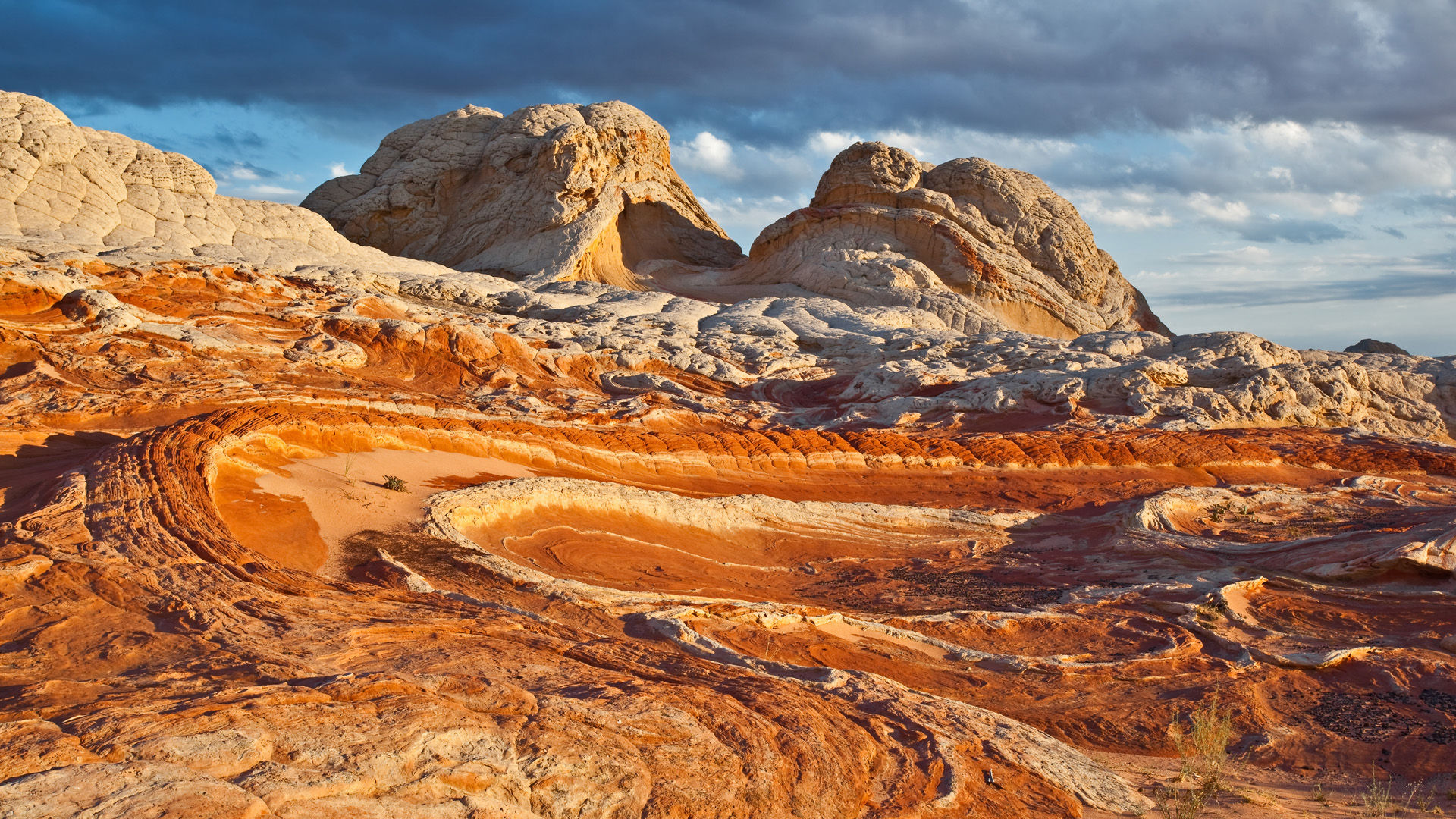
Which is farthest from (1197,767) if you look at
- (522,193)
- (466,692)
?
(522,193)

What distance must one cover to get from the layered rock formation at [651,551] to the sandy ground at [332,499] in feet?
0.19

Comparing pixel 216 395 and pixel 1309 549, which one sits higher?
pixel 216 395

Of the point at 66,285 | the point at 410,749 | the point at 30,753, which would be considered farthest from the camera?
the point at 66,285

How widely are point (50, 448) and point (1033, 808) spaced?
31.3ft

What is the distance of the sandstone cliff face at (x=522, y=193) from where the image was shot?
31.7 metres

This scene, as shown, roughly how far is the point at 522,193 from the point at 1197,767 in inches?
1212

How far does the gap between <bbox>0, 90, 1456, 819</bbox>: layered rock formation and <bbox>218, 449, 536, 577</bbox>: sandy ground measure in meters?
0.06

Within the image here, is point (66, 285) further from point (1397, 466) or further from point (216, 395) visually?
point (1397, 466)

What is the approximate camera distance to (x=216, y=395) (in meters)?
12.2

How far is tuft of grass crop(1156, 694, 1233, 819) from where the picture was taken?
425 cm

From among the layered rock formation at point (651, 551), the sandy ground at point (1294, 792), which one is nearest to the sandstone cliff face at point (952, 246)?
the layered rock formation at point (651, 551)

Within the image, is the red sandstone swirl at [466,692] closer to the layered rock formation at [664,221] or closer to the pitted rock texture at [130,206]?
the pitted rock texture at [130,206]

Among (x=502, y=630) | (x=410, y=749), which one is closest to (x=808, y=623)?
(x=502, y=630)

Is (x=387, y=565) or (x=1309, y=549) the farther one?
(x=1309, y=549)
